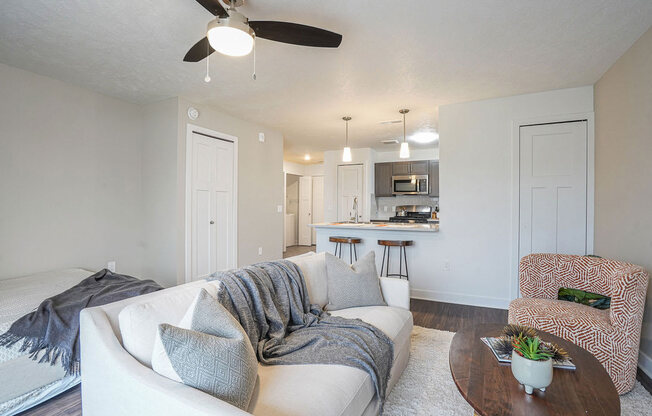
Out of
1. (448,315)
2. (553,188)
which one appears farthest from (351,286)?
(553,188)

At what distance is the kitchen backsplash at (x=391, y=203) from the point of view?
7.08 metres

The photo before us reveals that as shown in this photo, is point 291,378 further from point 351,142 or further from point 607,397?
point 351,142

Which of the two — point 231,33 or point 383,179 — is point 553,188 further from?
point 383,179

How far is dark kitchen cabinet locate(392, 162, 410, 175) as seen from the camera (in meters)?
6.79

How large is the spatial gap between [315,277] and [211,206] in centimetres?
238

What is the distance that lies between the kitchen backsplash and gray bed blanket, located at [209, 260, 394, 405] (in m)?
5.27

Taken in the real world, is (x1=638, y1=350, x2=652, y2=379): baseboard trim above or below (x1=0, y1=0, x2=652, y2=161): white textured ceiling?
below

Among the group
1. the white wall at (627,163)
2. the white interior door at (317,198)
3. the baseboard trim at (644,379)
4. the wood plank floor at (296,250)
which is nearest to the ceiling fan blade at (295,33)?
the white wall at (627,163)

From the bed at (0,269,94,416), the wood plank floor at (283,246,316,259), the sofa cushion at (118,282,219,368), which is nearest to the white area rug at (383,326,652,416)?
the sofa cushion at (118,282,219,368)

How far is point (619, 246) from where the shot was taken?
2682mm

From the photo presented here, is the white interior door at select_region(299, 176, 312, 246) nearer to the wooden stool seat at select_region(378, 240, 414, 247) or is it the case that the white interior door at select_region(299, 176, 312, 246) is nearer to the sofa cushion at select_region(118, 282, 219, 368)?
the wooden stool seat at select_region(378, 240, 414, 247)

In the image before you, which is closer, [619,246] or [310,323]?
[310,323]

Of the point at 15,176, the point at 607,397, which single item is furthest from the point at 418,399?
the point at 15,176

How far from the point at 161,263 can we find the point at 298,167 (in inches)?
204
